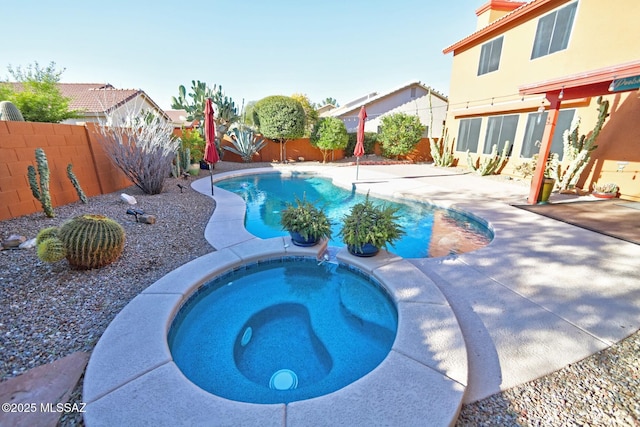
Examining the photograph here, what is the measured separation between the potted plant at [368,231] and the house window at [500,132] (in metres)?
10.0

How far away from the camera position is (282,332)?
2.94 m

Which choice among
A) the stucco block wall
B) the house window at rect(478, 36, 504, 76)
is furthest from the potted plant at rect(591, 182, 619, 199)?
the stucco block wall

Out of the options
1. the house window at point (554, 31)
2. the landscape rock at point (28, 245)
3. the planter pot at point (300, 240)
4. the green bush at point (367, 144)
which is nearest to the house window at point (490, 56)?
the house window at point (554, 31)

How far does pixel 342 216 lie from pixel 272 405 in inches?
218

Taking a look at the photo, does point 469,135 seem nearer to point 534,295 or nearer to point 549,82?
point 549,82

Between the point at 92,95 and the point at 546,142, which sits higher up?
the point at 92,95

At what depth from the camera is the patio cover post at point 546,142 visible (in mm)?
6257

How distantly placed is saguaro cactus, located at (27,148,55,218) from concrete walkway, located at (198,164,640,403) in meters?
3.04

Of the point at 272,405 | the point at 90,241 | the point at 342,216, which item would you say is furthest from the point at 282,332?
the point at 342,216

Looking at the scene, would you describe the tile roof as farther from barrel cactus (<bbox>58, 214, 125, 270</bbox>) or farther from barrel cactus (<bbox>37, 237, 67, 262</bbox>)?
barrel cactus (<bbox>37, 237, 67, 262</bbox>)

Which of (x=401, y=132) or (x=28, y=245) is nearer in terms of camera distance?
(x=28, y=245)

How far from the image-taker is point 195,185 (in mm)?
9164

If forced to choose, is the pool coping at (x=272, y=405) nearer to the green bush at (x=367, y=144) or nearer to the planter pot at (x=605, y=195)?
the planter pot at (x=605, y=195)

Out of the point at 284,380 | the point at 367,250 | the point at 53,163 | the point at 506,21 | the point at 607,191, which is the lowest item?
the point at 284,380
